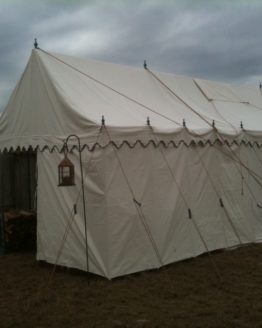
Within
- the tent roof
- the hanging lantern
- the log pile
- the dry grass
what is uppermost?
the tent roof

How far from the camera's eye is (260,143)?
31.1ft

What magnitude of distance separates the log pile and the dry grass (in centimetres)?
131

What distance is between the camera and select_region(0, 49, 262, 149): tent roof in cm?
719

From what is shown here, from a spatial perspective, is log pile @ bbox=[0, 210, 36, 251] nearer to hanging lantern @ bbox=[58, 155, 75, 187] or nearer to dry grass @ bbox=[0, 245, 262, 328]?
dry grass @ bbox=[0, 245, 262, 328]

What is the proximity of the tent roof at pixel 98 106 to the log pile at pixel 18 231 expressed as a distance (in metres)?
1.44

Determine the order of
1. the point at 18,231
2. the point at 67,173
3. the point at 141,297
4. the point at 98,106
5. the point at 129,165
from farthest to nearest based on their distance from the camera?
the point at 18,231 → the point at 98,106 → the point at 129,165 → the point at 67,173 → the point at 141,297

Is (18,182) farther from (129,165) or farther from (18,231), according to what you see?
(129,165)

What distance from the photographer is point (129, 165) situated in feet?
22.9

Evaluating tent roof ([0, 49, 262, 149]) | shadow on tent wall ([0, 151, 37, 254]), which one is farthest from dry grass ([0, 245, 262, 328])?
shadow on tent wall ([0, 151, 37, 254])

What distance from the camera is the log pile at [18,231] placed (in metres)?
9.07

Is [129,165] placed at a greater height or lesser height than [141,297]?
greater

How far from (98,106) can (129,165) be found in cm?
114

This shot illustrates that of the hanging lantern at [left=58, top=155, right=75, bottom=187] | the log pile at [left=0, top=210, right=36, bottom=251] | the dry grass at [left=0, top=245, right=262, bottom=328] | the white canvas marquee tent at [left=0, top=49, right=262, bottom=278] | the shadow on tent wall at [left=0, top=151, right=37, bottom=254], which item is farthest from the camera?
the shadow on tent wall at [left=0, top=151, right=37, bottom=254]

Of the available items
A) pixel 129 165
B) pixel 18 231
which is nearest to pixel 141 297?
pixel 129 165
